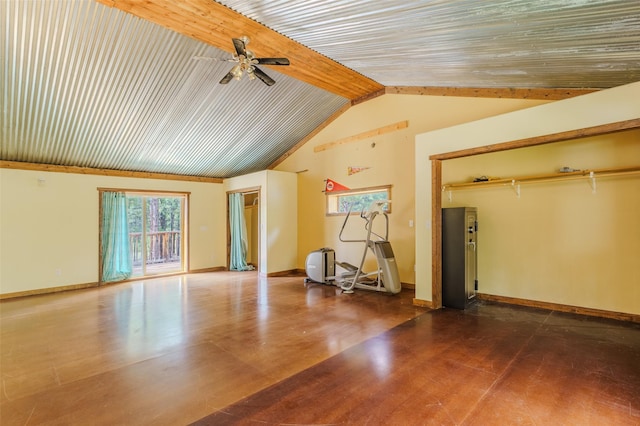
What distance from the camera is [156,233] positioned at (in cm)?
789

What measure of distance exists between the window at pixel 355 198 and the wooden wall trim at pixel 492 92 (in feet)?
6.35

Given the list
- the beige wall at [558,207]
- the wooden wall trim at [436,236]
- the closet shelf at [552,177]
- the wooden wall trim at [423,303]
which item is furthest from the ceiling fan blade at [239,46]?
the wooden wall trim at [423,303]

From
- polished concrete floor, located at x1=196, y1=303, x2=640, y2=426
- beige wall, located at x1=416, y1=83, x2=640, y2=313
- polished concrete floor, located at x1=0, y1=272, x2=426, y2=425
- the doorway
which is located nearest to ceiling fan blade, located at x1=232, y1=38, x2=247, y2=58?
beige wall, located at x1=416, y1=83, x2=640, y2=313

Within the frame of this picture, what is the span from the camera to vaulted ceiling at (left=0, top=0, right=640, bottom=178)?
2.92m

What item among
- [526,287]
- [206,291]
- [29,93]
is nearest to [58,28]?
[29,93]

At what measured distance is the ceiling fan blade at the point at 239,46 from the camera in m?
3.37

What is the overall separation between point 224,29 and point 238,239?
18.5 ft

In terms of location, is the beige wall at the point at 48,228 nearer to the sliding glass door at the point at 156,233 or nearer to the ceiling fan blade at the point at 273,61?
the sliding glass door at the point at 156,233

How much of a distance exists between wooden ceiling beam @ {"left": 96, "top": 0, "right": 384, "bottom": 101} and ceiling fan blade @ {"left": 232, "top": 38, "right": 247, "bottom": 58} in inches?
18.1

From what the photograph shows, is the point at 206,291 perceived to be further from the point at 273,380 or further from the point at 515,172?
the point at 515,172

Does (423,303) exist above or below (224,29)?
below

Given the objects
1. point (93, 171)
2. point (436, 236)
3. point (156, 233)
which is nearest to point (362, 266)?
point (436, 236)

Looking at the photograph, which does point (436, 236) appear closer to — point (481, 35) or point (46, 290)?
point (481, 35)

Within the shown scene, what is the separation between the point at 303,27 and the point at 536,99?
358 centimetres
